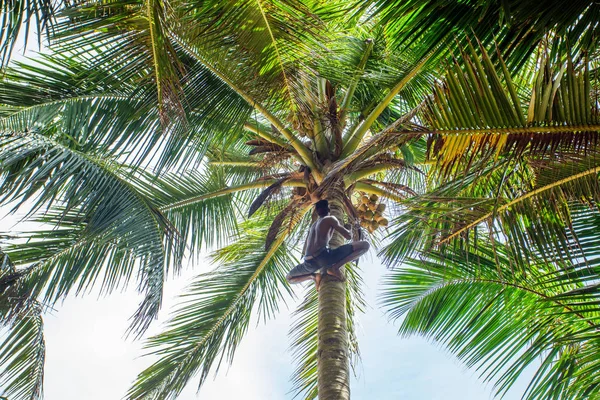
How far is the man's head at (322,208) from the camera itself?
18.4 ft

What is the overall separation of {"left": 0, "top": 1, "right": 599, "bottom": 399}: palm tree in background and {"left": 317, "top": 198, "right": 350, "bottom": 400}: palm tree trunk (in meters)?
0.02

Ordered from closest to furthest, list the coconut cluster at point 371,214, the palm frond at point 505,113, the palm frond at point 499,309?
1. the palm frond at point 505,113
2. the palm frond at point 499,309
3. the coconut cluster at point 371,214

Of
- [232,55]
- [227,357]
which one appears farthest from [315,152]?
[227,357]

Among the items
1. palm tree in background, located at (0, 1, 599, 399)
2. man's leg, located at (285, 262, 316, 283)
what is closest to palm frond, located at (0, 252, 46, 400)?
palm tree in background, located at (0, 1, 599, 399)

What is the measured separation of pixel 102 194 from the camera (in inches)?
204

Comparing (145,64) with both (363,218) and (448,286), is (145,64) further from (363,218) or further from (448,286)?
(448,286)

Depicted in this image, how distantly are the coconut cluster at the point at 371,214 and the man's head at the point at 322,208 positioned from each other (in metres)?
0.73

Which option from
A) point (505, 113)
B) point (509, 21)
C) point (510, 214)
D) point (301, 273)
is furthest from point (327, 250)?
point (505, 113)

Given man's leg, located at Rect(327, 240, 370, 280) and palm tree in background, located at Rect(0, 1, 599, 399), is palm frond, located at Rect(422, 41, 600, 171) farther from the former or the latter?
man's leg, located at Rect(327, 240, 370, 280)

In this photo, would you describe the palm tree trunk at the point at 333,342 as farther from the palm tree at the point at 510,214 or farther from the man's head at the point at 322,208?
the palm tree at the point at 510,214

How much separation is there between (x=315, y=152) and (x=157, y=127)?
57.6 inches

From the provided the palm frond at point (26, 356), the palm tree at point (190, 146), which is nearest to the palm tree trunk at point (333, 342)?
the palm tree at point (190, 146)

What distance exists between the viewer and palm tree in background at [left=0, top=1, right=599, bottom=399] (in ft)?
11.3

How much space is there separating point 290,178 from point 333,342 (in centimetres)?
174
